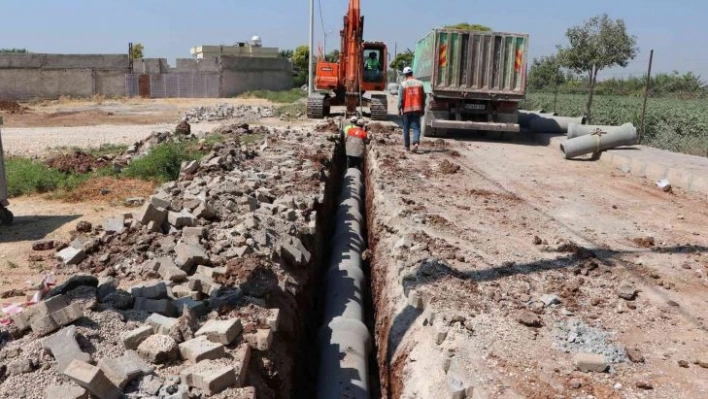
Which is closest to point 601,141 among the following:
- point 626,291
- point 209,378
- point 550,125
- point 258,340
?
point 550,125

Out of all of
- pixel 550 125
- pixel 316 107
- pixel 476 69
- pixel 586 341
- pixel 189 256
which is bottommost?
pixel 586 341

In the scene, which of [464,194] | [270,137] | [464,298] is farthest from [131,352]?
[270,137]

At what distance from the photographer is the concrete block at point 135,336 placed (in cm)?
326

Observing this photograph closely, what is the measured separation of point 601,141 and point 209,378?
34.8 ft

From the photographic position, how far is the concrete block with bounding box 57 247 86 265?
5.10 metres

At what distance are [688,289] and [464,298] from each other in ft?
6.59

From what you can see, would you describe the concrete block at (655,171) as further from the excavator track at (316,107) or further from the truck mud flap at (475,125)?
the excavator track at (316,107)

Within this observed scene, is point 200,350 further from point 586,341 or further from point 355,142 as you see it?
point 355,142

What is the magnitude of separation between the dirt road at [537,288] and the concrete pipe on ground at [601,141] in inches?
110

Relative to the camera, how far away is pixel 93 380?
107 inches

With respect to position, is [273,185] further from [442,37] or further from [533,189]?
[442,37]

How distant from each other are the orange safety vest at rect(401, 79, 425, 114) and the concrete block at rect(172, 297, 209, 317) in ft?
26.6

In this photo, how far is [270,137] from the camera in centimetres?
1216

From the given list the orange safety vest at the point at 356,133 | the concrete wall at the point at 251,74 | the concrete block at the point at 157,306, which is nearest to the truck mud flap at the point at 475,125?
the orange safety vest at the point at 356,133
